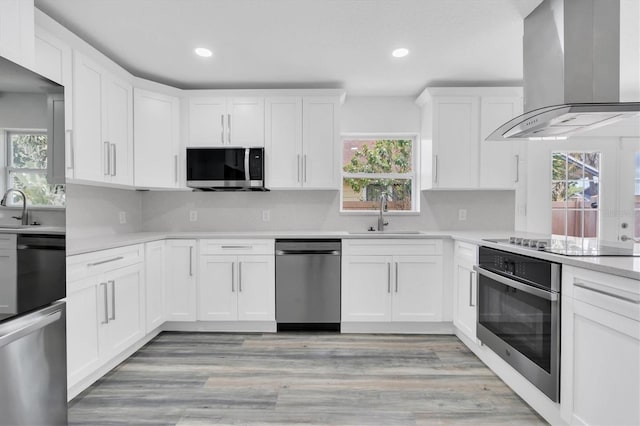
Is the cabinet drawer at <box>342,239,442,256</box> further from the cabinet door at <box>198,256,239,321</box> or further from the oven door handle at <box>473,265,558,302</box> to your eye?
the cabinet door at <box>198,256,239,321</box>

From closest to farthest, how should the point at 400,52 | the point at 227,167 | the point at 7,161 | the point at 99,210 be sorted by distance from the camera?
the point at 7,161, the point at 400,52, the point at 99,210, the point at 227,167

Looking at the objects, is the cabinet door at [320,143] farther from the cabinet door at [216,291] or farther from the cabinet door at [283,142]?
the cabinet door at [216,291]

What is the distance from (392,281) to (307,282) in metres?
0.79

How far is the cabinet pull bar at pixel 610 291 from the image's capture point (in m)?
1.30

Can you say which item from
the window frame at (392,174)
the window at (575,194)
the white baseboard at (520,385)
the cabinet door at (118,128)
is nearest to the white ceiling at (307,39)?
the cabinet door at (118,128)

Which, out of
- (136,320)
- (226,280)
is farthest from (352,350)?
(136,320)

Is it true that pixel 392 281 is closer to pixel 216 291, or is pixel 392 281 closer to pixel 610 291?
pixel 216 291

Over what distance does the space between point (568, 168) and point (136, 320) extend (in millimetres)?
4414

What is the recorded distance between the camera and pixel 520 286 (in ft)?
6.54

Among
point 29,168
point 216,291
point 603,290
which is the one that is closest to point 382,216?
point 216,291

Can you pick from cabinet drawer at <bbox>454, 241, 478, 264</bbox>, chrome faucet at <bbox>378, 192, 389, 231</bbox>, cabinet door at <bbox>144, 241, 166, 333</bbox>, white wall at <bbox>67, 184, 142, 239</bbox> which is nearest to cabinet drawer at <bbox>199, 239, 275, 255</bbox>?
cabinet door at <bbox>144, 241, 166, 333</bbox>

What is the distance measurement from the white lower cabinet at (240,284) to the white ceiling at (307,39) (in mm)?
1610

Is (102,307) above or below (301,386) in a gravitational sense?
above

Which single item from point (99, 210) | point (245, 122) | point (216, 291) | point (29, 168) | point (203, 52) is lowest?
point (216, 291)
